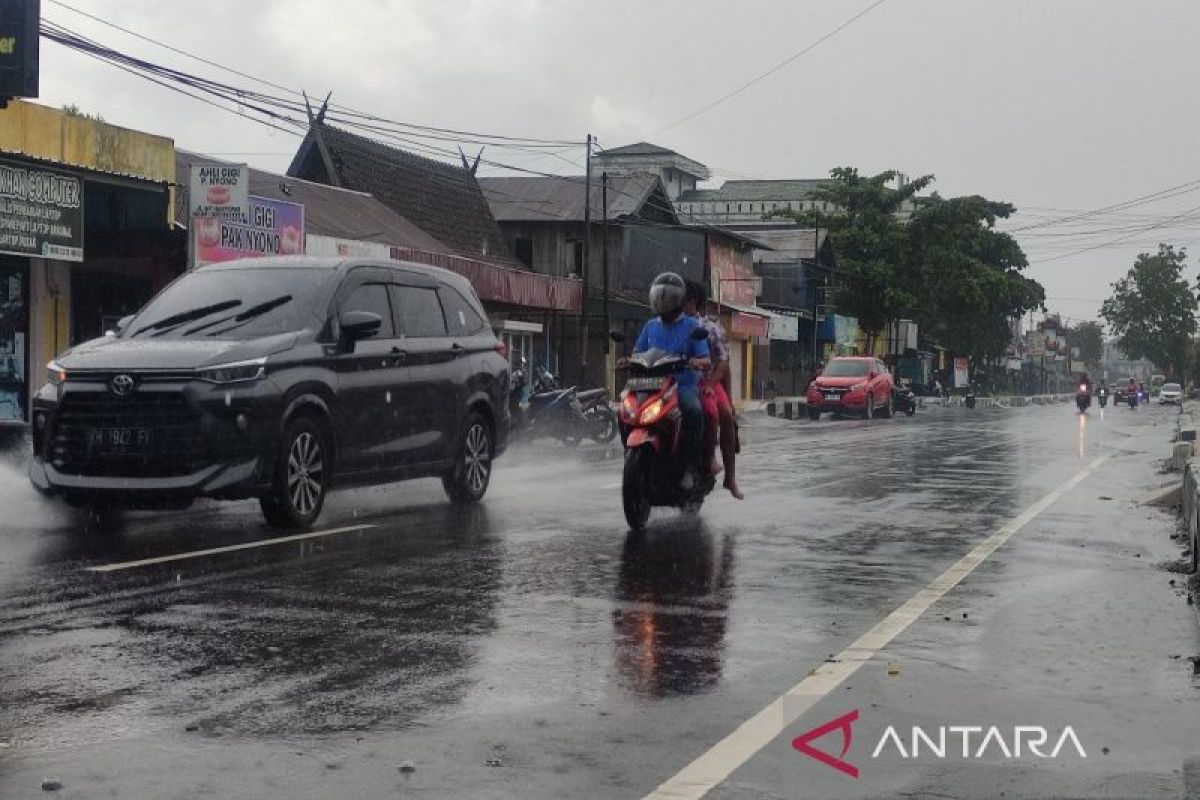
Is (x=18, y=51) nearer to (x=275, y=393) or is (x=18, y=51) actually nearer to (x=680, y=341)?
(x=275, y=393)

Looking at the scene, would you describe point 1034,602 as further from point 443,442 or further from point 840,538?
point 443,442

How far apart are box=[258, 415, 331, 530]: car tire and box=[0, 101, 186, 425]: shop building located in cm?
1004

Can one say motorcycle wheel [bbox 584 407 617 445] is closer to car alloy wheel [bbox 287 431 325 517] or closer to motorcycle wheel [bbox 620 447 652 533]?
motorcycle wheel [bbox 620 447 652 533]

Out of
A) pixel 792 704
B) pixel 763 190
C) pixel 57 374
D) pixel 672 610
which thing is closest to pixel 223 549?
pixel 57 374

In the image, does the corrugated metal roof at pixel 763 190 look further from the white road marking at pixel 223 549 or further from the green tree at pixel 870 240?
the white road marking at pixel 223 549

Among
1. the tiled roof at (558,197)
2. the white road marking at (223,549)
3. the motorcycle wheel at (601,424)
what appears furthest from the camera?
the tiled roof at (558,197)

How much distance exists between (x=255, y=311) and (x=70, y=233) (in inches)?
408

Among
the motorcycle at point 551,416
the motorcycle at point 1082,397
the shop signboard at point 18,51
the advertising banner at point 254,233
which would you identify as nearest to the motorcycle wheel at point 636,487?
the shop signboard at point 18,51

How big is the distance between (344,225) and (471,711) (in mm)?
28433

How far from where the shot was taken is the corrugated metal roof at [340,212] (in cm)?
3136

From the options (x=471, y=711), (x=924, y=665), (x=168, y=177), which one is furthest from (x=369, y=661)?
(x=168, y=177)

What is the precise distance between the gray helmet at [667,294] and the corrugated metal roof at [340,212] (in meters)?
17.7

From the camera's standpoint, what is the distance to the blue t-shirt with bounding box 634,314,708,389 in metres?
11.4

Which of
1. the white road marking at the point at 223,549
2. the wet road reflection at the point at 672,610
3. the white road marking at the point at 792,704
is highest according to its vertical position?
the white road marking at the point at 223,549
